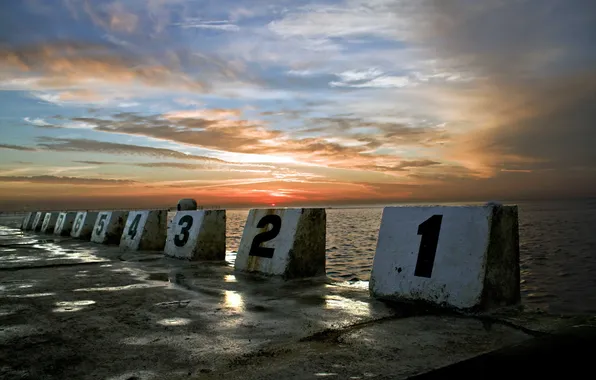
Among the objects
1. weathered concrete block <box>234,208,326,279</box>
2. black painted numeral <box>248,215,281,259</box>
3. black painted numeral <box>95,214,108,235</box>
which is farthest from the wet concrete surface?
black painted numeral <box>95,214,108,235</box>

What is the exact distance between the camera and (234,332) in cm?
392

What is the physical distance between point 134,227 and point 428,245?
389 inches

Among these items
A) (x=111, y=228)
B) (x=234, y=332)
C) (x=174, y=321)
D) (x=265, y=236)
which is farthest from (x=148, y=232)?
(x=234, y=332)

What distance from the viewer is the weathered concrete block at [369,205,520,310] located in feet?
15.1

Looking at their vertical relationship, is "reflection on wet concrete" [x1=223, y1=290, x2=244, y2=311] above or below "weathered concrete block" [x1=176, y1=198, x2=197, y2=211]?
below

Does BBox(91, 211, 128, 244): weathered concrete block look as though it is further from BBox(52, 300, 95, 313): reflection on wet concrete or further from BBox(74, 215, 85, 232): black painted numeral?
BBox(52, 300, 95, 313): reflection on wet concrete

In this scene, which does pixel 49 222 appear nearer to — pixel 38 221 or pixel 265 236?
pixel 38 221

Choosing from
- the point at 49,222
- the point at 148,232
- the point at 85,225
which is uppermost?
the point at 148,232

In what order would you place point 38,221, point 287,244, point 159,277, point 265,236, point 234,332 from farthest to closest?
1. point 38,221
2. point 265,236
3. point 159,277
4. point 287,244
5. point 234,332

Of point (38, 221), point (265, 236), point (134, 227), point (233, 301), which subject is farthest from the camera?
point (38, 221)

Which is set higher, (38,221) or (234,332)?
(234,332)

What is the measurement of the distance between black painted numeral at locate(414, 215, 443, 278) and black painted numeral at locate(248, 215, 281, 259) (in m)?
2.84

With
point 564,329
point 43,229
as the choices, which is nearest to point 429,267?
point 564,329

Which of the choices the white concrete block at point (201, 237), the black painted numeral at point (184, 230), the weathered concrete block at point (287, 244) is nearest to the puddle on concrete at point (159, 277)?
A: the weathered concrete block at point (287, 244)
